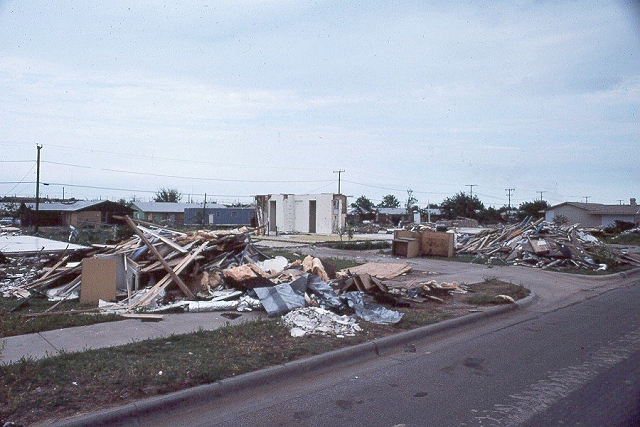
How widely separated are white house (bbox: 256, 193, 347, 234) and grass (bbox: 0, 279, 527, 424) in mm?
32729

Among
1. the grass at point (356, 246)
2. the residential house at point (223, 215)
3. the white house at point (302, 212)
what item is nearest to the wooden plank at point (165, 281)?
the grass at point (356, 246)

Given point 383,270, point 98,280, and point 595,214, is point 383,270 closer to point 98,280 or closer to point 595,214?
point 98,280

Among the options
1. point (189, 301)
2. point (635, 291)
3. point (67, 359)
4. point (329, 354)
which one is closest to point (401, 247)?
point (635, 291)

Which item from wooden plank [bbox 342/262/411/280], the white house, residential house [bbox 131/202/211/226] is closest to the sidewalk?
wooden plank [bbox 342/262/411/280]

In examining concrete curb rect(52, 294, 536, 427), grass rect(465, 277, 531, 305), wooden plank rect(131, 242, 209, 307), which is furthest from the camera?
grass rect(465, 277, 531, 305)

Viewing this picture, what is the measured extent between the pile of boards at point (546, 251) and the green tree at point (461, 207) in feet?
204

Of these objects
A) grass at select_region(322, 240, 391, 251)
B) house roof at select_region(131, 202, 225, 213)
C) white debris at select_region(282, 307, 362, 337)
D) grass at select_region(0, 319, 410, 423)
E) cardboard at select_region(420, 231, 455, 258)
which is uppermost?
house roof at select_region(131, 202, 225, 213)

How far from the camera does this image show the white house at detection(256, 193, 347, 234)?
136ft

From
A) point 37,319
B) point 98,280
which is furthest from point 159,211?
point 37,319

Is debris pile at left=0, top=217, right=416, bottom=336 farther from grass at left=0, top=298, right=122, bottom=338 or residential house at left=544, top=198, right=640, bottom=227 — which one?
residential house at left=544, top=198, right=640, bottom=227

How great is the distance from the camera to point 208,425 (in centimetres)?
495

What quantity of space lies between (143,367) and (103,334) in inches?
78.1

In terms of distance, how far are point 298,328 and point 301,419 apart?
291 centimetres

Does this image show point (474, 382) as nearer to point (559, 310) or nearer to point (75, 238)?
point (559, 310)
